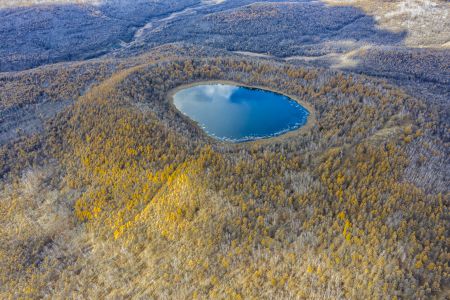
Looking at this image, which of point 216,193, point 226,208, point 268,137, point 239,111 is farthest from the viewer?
point 239,111

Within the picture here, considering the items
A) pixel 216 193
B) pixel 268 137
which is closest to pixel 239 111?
pixel 268 137

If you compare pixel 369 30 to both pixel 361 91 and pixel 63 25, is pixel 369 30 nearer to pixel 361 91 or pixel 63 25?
pixel 361 91

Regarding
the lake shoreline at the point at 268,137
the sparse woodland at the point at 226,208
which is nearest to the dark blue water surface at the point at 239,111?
the lake shoreline at the point at 268,137

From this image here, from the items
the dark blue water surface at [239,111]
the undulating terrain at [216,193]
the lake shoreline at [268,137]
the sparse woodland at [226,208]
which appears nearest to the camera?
the sparse woodland at [226,208]

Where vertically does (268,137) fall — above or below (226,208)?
above

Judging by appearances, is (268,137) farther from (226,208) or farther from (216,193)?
(226,208)

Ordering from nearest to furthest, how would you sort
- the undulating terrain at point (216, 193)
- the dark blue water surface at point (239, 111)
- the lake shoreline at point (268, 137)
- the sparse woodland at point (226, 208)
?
the sparse woodland at point (226, 208) < the undulating terrain at point (216, 193) < the lake shoreline at point (268, 137) < the dark blue water surface at point (239, 111)

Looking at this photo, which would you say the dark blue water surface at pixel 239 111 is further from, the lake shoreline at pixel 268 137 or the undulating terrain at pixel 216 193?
the undulating terrain at pixel 216 193
